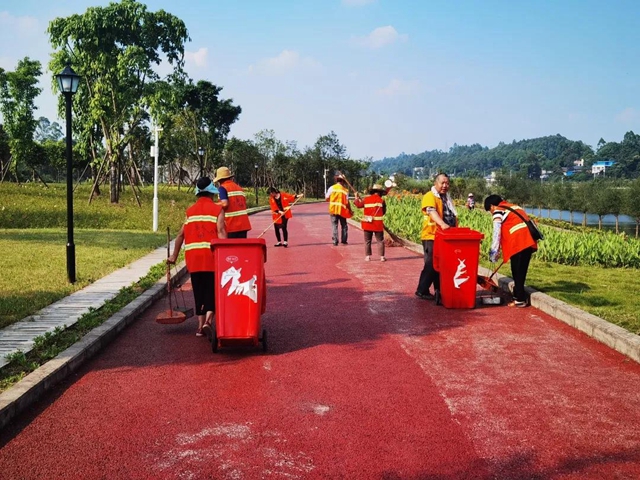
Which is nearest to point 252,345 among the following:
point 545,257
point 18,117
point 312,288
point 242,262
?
point 242,262

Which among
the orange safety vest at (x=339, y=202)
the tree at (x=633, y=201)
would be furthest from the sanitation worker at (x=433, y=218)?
the tree at (x=633, y=201)

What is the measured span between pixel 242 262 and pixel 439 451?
9.74 feet

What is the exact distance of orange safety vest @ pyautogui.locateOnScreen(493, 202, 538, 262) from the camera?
9.25m

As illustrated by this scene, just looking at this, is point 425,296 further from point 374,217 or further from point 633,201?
point 633,201

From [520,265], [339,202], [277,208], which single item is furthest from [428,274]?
[277,208]

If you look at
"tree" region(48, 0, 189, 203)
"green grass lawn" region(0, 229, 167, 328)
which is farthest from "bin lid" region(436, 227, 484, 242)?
"tree" region(48, 0, 189, 203)

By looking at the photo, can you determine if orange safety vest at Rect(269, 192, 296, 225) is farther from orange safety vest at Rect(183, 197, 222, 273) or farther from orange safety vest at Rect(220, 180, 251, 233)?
orange safety vest at Rect(183, 197, 222, 273)

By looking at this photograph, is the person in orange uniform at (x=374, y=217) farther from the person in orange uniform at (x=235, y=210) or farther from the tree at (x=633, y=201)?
the tree at (x=633, y=201)

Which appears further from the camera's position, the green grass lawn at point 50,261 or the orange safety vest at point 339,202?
the orange safety vest at point 339,202

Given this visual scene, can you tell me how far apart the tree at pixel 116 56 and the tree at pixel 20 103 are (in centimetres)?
942

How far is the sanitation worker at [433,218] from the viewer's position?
381 inches

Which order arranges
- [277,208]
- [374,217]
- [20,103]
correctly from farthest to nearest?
[20,103] < [277,208] < [374,217]

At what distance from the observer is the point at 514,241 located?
9.34m

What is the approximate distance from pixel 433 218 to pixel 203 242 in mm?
3654
